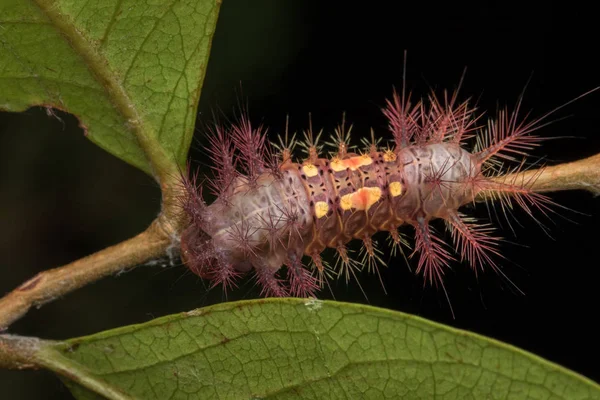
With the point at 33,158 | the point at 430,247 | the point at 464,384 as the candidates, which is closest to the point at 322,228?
the point at 430,247

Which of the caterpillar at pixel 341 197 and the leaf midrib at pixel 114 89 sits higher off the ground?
the leaf midrib at pixel 114 89

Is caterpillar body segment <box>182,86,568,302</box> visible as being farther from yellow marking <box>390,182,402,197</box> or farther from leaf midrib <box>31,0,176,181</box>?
leaf midrib <box>31,0,176,181</box>

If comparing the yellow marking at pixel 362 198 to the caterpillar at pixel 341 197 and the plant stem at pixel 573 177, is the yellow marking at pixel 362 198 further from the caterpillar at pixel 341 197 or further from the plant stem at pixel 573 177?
the plant stem at pixel 573 177

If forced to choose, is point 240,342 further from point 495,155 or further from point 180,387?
point 495,155

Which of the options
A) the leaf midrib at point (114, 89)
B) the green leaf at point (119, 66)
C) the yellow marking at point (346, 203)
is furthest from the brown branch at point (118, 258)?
the yellow marking at point (346, 203)

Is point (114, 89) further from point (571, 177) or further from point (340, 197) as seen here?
point (571, 177)

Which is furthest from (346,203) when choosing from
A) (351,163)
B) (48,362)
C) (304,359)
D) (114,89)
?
(48,362)

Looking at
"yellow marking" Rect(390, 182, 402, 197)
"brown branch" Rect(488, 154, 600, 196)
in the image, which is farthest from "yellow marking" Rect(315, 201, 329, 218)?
"brown branch" Rect(488, 154, 600, 196)
